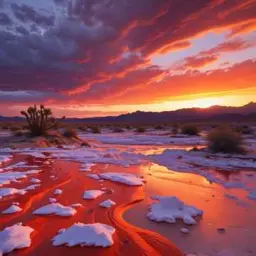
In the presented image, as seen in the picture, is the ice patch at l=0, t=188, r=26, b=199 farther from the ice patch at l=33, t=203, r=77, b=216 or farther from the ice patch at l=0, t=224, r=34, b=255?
the ice patch at l=0, t=224, r=34, b=255

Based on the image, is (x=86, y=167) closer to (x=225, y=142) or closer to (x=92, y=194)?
(x=92, y=194)

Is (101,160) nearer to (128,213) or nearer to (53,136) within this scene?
(128,213)

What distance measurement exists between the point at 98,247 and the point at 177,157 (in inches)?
375

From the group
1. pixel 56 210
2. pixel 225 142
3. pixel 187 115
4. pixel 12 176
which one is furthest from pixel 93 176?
pixel 187 115

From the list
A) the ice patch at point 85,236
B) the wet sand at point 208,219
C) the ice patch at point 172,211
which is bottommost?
the wet sand at point 208,219

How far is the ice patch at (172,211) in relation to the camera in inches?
199

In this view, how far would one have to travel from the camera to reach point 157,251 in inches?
153

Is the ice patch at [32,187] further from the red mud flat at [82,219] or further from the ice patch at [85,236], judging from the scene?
the ice patch at [85,236]

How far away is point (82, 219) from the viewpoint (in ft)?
16.4

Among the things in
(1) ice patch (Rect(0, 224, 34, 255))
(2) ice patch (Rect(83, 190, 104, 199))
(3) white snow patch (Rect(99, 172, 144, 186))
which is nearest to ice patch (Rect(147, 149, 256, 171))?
(3) white snow patch (Rect(99, 172, 144, 186))

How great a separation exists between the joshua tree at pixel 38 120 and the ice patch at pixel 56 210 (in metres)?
15.3

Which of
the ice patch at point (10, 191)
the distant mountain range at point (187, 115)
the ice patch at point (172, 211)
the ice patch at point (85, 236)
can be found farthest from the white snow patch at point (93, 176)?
the distant mountain range at point (187, 115)

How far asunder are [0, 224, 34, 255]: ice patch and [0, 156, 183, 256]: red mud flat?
3.6 inches

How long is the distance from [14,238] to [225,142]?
12.7 meters
